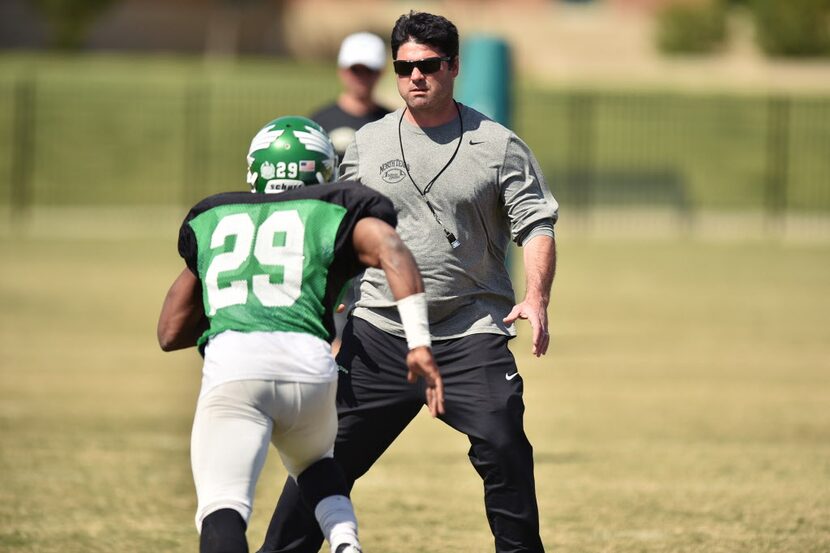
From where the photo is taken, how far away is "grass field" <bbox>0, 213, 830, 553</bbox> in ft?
22.3

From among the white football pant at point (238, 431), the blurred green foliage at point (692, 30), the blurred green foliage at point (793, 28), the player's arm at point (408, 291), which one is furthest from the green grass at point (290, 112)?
the white football pant at point (238, 431)

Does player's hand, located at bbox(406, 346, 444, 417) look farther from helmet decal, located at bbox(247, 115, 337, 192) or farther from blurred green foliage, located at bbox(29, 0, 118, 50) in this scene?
blurred green foliage, located at bbox(29, 0, 118, 50)

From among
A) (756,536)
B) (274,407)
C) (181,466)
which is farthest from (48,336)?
(274,407)

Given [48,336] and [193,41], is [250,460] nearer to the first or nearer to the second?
[48,336]

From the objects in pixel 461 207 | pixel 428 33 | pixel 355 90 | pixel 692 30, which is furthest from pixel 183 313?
→ pixel 692 30

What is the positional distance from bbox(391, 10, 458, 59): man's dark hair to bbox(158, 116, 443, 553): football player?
0.89 metres

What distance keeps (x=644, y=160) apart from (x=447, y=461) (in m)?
26.4

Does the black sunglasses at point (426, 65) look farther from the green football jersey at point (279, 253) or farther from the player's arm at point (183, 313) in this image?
the player's arm at point (183, 313)

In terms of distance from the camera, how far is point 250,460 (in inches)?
168

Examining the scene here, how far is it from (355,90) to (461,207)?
14.2 ft

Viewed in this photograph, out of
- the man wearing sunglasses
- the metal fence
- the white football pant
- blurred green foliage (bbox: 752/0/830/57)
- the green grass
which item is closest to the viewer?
the white football pant

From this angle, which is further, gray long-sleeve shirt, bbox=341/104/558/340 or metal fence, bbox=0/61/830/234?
metal fence, bbox=0/61/830/234

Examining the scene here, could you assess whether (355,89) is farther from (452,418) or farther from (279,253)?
(279,253)

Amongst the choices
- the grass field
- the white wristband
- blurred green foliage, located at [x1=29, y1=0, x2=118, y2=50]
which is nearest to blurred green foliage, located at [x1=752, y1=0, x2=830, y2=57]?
blurred green foliage, located at [x1=29, y1=0, x2=118, y2=50]
